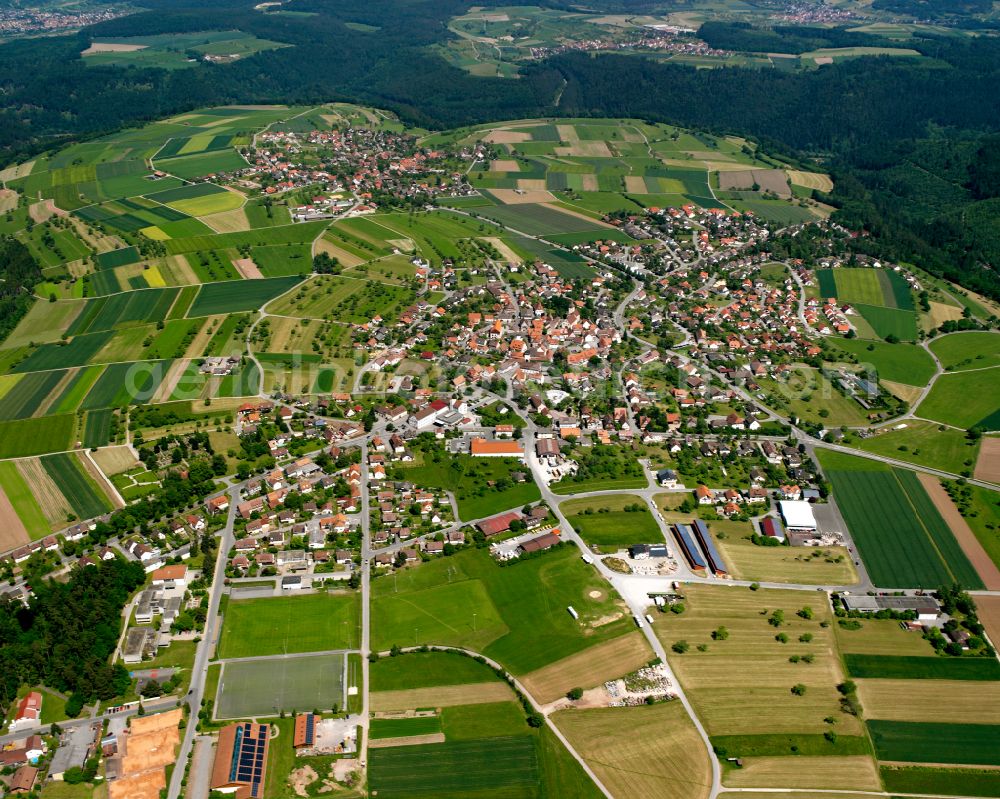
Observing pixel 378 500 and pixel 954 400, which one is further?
pixel 954 400

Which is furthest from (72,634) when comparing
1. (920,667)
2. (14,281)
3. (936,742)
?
(14,281)

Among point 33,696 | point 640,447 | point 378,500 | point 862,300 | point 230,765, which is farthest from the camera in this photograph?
point 862,300

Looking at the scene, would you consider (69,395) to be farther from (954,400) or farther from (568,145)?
(568,145)

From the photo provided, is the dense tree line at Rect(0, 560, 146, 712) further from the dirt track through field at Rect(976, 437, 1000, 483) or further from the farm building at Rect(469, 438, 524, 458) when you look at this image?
the dirt track through field at Rect(976, 437, 1000, 483)

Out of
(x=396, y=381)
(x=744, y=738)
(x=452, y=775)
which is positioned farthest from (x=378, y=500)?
(x=744, y=738)

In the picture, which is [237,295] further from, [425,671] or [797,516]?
[797,516]

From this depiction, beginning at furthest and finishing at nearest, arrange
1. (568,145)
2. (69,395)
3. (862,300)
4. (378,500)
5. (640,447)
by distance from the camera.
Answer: (568,145)
(862,300)
(69,395)
(640,447)
(378,500)

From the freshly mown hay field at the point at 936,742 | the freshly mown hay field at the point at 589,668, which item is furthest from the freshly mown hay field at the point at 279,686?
the freshly mown hay field at the point at 936,742
